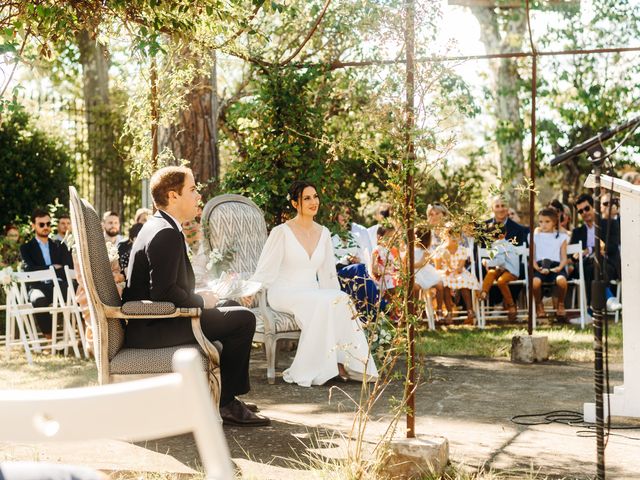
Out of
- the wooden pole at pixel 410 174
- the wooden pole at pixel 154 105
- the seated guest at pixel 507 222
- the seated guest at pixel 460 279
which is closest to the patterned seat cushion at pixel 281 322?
the wooden pole at pixel 154 105

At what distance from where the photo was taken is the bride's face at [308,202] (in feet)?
25.1

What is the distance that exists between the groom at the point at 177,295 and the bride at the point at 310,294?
176cm

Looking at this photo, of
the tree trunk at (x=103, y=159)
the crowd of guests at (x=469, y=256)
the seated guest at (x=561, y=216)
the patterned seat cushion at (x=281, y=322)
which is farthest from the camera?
the tree trunk at (x=103, y=159)

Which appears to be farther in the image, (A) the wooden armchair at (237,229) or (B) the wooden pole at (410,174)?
(A) the wooden armchair at (237,229)

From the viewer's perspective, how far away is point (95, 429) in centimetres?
149

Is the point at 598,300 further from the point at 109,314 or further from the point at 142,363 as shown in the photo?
the point at 109,314

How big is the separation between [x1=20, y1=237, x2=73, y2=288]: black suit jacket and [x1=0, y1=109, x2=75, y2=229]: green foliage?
162 inches

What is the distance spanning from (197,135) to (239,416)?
4.34 meters

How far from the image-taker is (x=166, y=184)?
531 centimetres

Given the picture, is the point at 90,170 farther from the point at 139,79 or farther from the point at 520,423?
the point at 520,423

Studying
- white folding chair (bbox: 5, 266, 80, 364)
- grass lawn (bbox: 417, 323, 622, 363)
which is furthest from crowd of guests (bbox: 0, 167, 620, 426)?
grass lawn (bbox: 417, 323, 622, 363)

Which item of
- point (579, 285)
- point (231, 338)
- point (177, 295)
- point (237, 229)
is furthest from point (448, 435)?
point (579, 285)

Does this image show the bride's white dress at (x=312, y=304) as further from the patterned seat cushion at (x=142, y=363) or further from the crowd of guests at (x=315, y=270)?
Answer: the patterned seat cushion at (x=142, y=363)

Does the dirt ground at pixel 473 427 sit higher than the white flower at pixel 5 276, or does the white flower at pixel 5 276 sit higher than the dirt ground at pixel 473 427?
the white flower at pixel 5 276
